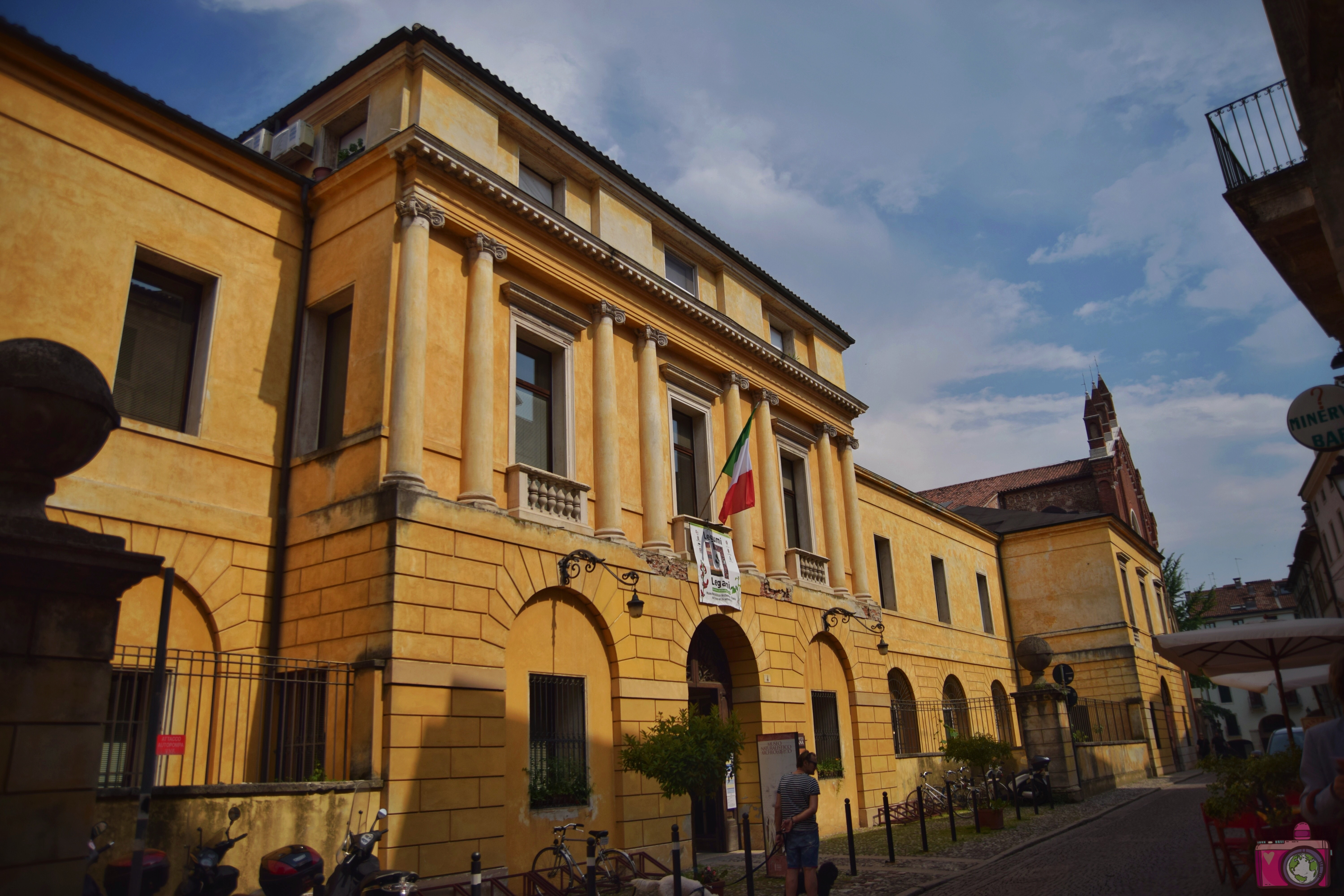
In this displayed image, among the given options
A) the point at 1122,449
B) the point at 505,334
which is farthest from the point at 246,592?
the point at 1122,449

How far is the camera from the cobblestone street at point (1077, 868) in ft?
32.4

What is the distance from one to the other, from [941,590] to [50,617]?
89.2 feet

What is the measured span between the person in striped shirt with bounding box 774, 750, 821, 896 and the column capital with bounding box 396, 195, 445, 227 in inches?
A: 324

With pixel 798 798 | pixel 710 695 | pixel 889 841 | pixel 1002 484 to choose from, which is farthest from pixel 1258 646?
pixel 1002 484

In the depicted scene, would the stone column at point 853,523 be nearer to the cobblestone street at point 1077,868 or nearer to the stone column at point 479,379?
the cobblestone street at point 1077,868

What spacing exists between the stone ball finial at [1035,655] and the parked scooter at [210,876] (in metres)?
17.9

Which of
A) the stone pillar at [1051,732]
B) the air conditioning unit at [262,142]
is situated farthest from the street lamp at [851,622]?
the air conditioning unit at [262,142]

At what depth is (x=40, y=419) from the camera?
4324mm

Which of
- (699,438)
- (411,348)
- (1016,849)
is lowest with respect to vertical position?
(1016,849)

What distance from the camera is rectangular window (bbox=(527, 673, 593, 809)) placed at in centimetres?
1177

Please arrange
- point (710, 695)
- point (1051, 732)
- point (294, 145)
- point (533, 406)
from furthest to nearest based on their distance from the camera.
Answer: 1. point (1051, 732)
2. point (710, 695)
3. point (533, 406)
4. point (294, 145)

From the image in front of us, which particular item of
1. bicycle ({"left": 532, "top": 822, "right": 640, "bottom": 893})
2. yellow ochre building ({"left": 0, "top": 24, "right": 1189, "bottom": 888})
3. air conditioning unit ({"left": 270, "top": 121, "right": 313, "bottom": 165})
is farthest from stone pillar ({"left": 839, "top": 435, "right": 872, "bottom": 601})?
air conditioning unit ({"left": 270, "top": 121, "right": 313, "bottom": 165})

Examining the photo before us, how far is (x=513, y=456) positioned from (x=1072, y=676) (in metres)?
13.7

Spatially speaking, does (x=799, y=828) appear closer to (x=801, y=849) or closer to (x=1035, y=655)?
(x=801, y=849)
